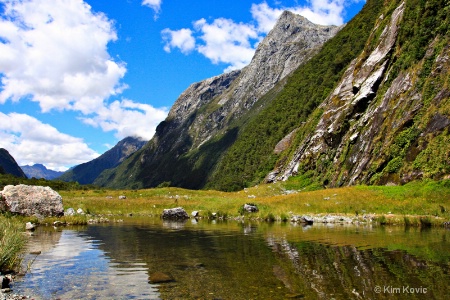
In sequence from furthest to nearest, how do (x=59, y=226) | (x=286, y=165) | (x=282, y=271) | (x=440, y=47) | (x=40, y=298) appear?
(x=286, y=165)
(x=440, y=47)
(x=59, y=226)
(x=282, y=271)
(x=40, y=298)

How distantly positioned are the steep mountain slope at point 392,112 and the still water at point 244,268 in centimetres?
2097

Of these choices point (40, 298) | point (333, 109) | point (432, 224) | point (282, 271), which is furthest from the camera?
point (333, 109)

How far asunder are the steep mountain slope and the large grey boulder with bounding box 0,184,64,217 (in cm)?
3926

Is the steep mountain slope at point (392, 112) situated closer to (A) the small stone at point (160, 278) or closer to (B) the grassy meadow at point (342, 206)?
(B) the grassy meadow at point (342, 206)

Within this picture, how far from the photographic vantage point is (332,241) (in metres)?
21.1

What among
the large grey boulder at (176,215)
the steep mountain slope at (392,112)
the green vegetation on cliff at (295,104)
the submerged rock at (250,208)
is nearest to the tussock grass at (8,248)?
the large grey boulder at (176,215)

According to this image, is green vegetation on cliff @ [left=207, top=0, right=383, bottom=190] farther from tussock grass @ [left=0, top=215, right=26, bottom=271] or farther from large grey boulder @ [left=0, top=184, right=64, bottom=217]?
tussock grass @ [left=0, top=215, right=26, bottom=271]

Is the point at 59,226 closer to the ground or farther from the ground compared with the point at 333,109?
closer to the ground

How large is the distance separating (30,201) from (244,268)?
94.9 feet

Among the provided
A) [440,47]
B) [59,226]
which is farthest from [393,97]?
[59,226]

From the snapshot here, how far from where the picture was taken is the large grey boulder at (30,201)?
33.7 meters

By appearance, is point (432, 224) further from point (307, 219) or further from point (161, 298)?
point (161, 298)

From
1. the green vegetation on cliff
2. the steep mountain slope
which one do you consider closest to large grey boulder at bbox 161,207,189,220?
the steep mountain slope

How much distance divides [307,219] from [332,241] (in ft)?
42.9
